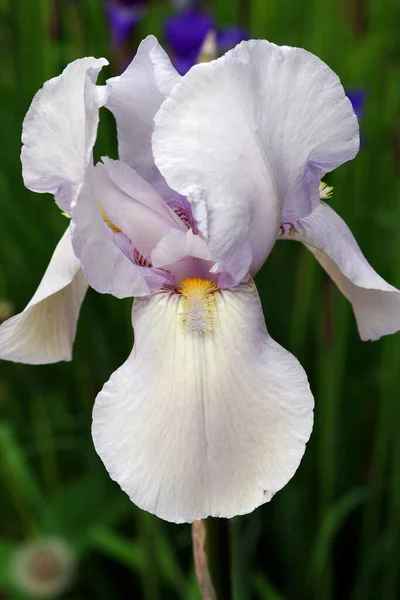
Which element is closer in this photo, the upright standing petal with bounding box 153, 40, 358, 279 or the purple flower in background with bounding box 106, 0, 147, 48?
Answer: the upright standing petal with bounding box 153, 40, 358, 279

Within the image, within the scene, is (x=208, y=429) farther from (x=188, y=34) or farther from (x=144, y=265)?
(x=188, y=34)

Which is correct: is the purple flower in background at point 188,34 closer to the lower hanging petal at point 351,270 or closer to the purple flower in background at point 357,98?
the purple flower in background at point 357,98

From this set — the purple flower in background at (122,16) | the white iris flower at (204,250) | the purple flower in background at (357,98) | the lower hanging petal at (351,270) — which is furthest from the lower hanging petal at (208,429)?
the purple flower in background at (122,16)

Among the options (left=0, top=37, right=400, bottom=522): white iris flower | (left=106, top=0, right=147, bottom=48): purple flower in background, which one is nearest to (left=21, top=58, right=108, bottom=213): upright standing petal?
(left=0, top=37, right=400, bottom=522): white iris flower

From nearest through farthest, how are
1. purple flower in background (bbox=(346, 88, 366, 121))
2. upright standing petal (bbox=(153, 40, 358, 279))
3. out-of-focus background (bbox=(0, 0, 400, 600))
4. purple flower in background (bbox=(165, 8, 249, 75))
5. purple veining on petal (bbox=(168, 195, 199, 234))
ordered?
1. upright standing petal (bbox=(153, 40, 358, 279))
2. purple veining on petal (bbox=(168, 195, 199, 234))
3. out-of-focus background (bbox=(0, 0, 400, 600))
4. purple flower in background (bbox=(346, 88, 366, 121))
5. purple flower in background (bbox=(165, 8, 249, 75))

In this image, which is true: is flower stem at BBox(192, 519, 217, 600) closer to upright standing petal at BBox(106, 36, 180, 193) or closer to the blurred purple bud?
upright standing petal at BBox(106, 36, 180, 193)

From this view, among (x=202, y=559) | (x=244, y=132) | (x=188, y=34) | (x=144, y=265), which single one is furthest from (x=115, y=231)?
(x=188, y=34)

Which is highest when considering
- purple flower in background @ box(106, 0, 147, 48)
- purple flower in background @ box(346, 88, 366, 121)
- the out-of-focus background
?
purple flower in background @ box(106, 0, 147, 48)
